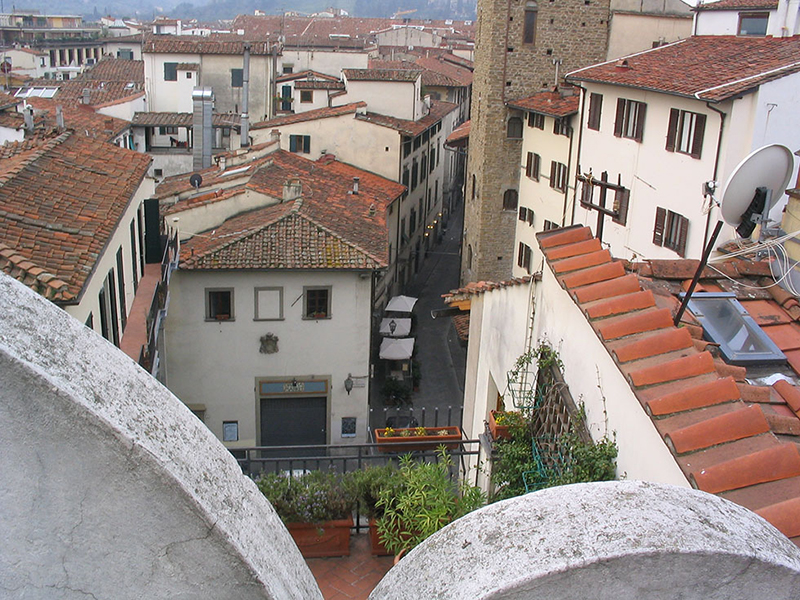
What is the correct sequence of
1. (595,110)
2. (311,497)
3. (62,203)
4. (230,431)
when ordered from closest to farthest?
1. (311,497)
2. (62,203)
3. (230,431)
4. (595,110)

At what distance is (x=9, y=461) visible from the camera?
215cm

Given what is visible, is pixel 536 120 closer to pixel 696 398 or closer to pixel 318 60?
pixel 318 60

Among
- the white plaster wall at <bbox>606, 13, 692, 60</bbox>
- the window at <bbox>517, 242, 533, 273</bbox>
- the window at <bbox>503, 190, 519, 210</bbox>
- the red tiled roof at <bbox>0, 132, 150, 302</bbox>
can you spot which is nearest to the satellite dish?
the red tiled roof at <bbox>0, 132, 150, 302</bbox>

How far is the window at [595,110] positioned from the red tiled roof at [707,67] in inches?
32.0

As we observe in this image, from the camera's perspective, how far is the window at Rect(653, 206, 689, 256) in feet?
70.8

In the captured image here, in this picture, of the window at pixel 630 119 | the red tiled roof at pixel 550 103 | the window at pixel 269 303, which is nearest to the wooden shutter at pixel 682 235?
the window at pixel 630 119

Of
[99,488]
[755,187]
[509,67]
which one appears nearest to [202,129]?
[509,67]

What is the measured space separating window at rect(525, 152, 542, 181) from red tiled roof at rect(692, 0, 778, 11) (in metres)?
8.20

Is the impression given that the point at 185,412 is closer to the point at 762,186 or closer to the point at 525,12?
the point at 762,186

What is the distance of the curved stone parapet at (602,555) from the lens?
99.0 inches

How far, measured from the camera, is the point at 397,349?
28359 millimetres

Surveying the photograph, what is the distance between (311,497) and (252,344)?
14.6 metres

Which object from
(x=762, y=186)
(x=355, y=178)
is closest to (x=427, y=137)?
(x=355, y=178)

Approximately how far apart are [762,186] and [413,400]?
21.5 m
